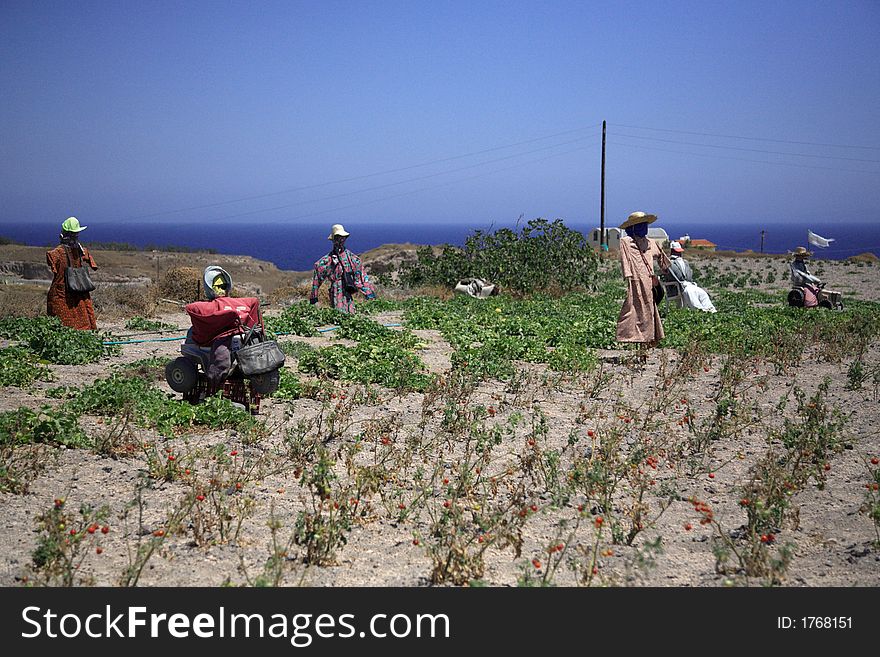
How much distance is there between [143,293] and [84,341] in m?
6.42

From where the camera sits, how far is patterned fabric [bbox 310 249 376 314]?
1241 centimetres

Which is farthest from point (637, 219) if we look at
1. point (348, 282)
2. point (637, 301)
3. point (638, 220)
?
point (348, 282)

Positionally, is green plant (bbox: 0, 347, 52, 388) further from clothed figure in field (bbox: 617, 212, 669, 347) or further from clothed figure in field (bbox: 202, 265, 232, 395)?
clothed figure in field (bbox: 617, 212, 669, 347)

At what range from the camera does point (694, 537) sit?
4.48 metres

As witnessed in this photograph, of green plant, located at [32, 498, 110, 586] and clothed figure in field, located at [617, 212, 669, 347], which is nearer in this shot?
green plant, located at [32, 498, 110, 586]

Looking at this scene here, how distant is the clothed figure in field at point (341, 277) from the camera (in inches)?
488

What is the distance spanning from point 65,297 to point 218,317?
5.23m

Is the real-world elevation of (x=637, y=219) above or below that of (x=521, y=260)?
above

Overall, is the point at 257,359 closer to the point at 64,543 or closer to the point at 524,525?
the point at 64,543

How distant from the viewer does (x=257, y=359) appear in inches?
242

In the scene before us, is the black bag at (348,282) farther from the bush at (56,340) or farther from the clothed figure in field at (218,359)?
the clothed figure in field at (218,359)

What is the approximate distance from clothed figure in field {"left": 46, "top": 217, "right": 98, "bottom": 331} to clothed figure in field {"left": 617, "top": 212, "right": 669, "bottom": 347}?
674 centimetres

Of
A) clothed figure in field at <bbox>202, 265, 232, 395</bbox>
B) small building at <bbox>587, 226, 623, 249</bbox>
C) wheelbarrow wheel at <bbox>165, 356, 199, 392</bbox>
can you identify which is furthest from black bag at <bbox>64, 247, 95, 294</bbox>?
small building at <bbox>587, 226, 623, 249</bbox>

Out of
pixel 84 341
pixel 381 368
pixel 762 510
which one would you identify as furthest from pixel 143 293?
pixel 762 510
